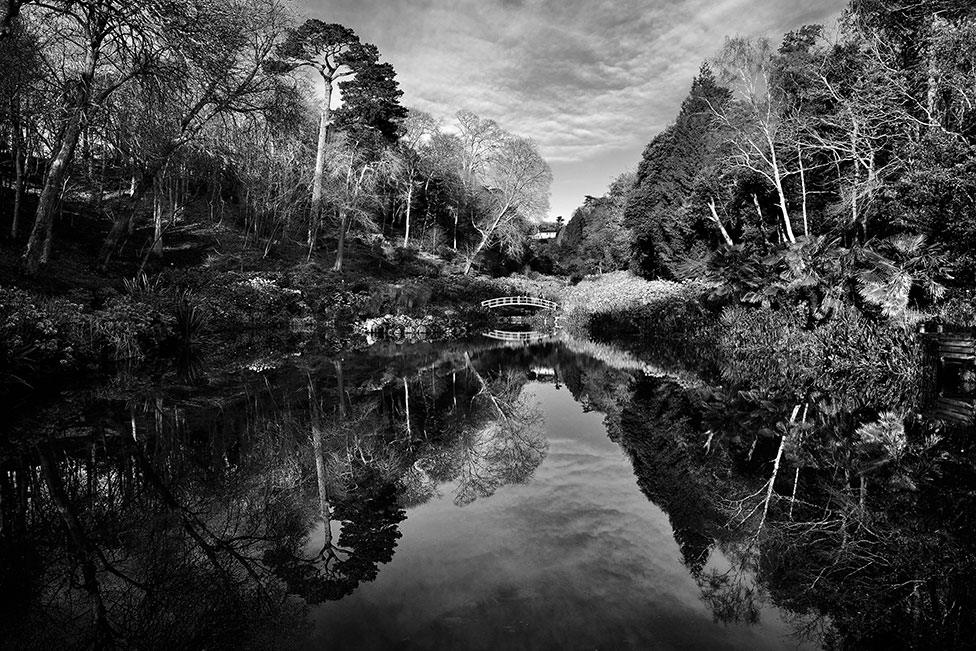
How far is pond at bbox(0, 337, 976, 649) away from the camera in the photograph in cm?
270

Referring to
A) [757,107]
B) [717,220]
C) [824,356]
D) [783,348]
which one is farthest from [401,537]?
[717,220]

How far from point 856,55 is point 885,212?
17.5 ft

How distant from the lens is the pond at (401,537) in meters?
2.70

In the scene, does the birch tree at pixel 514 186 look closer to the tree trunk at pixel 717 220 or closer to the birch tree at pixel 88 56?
the tree trunk at pixel 717 220

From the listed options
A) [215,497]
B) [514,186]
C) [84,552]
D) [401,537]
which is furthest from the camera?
[514,186]

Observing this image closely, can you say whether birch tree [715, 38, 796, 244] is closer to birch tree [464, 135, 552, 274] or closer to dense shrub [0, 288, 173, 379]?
birch tree [464, 135, 552, 274]

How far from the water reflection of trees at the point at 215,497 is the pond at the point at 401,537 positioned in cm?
2

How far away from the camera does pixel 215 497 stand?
169 inches

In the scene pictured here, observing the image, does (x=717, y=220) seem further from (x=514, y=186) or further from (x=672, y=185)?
(x=514, y=186)

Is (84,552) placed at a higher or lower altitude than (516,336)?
lower

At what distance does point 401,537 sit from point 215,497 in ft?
5.93

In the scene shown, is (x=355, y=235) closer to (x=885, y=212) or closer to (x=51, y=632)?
(x=885, y=212)

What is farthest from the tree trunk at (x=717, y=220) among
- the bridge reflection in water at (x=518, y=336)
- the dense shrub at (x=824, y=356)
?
the dense shrub at (x=824, y=356)

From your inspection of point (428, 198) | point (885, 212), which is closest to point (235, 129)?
point (885, 212)
